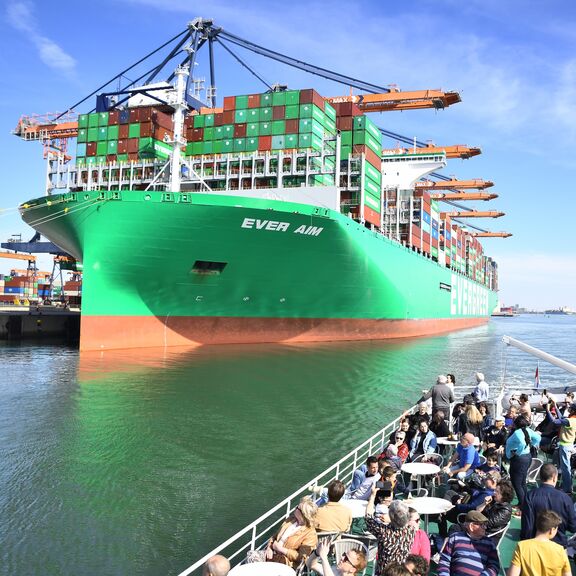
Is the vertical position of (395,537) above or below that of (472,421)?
below

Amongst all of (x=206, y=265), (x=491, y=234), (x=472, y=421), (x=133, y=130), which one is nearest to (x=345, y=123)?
(x=133, y=130)

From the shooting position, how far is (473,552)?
14.2ft

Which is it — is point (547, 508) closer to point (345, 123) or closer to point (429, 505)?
point (429, 505)

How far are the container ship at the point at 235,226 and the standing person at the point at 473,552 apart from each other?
22.0 m

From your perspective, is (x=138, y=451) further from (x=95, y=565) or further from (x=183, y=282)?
(x=183, y=282)

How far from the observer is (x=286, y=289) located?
29516 millimetres

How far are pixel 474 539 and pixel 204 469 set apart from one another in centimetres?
697

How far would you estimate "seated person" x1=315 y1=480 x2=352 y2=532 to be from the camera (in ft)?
17.6

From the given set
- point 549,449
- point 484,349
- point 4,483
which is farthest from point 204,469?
point 484,349

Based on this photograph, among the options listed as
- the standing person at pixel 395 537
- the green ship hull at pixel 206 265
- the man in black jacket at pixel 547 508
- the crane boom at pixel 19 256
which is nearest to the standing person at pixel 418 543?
the standing person at pixel 395 537

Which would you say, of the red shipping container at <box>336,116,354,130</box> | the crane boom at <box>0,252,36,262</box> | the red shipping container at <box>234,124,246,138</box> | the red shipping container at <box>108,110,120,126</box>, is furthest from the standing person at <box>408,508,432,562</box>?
the crane boom at <box>0,252,36,262</box>

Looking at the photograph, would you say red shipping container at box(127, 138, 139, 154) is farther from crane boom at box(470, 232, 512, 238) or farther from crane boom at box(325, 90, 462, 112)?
crane boom at box(470, 232, 512, 238)

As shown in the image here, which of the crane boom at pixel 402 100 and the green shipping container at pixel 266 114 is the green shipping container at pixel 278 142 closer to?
the green shipping container at pixel 266 114

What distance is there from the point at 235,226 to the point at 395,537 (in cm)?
2235
